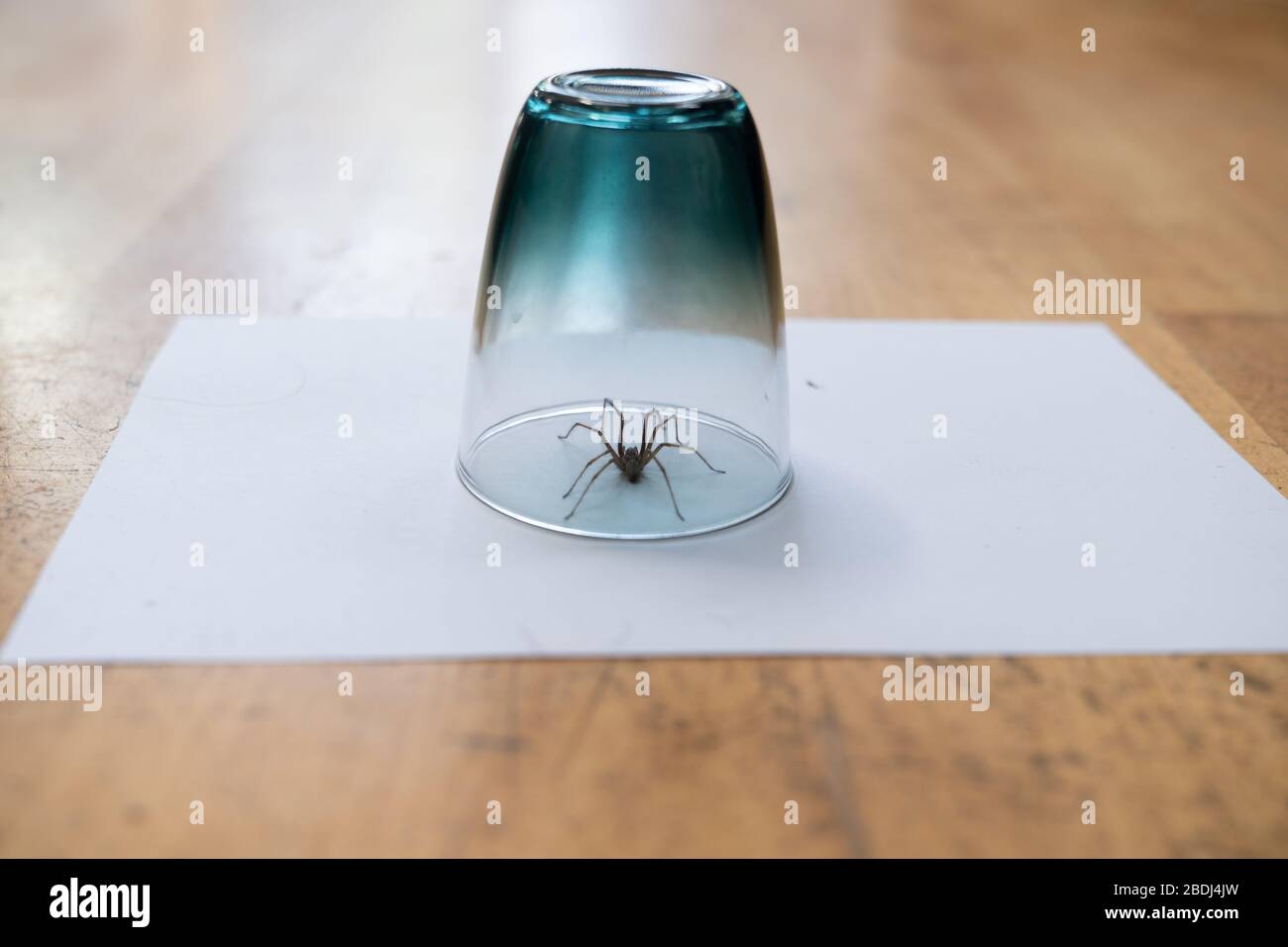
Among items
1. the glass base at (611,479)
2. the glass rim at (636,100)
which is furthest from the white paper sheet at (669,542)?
the glass rim at (636,100)

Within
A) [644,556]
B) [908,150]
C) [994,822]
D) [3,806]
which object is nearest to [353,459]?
[644,556]

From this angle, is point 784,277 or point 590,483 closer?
point 590,483

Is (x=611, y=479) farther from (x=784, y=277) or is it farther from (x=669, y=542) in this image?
(x=784, y=277)

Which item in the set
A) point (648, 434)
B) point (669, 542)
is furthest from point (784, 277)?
point (669, 542)

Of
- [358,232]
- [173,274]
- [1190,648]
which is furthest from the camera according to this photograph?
[358,232]

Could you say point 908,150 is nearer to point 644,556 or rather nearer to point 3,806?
point 644,556
